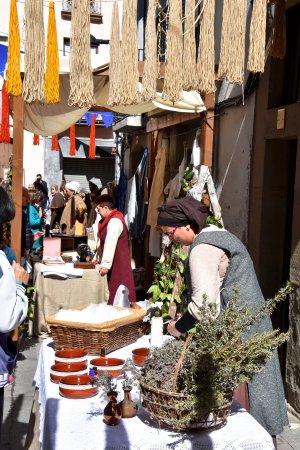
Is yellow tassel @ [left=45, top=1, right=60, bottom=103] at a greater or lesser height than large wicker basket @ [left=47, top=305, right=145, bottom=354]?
greater

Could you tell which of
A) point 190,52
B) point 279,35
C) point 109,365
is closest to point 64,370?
point 109,365

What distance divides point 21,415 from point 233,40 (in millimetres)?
3368

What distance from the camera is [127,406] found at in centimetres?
253

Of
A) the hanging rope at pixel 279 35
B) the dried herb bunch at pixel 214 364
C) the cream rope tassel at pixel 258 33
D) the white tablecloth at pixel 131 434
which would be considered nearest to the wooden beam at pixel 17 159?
the hanging rope at pixel 279 35

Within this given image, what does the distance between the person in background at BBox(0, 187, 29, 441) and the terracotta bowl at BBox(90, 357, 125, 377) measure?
45 centimetres

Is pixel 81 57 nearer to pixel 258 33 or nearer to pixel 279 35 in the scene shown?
pixel 258 33

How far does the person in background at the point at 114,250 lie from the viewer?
21.1ft

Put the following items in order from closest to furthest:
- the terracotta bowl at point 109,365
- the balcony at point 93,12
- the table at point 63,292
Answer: the terracotta bowl at point 109,365, the table at point 63,292, the balcony at point 93,12

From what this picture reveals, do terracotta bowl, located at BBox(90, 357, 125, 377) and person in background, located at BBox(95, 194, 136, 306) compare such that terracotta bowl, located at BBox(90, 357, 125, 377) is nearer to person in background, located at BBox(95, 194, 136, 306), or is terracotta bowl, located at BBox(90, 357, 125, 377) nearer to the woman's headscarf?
the woman's headscarf

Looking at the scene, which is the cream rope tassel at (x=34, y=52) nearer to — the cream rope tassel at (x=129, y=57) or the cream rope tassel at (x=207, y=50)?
the cream rope tassel at (x=129, y=57)

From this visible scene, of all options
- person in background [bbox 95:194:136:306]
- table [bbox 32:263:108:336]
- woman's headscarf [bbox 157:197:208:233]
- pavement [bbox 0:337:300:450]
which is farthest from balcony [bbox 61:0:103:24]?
woman's headscarf [bbox 157:197:208:233]

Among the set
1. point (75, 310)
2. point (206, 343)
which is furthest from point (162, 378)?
point (75, 310)

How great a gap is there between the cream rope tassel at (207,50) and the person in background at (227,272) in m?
1.27

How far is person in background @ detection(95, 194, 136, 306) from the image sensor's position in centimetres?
643
